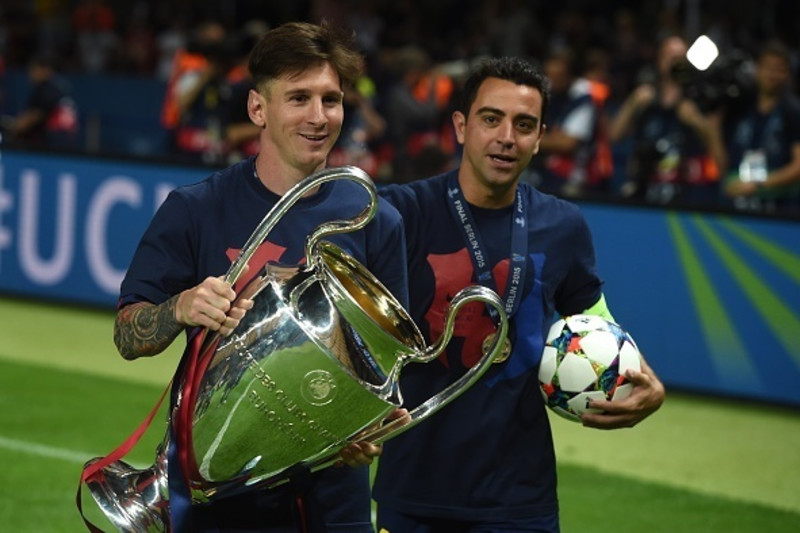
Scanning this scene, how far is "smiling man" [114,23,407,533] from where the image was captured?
12.5 feet

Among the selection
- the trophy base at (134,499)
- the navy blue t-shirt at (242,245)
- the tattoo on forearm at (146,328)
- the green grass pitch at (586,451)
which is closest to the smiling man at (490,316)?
the navy blue t-shirt at (242,245)

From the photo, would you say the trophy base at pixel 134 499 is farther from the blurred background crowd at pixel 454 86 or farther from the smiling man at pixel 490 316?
the blurred background crowd at pixel 454 86

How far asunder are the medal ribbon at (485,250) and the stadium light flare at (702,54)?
615cm

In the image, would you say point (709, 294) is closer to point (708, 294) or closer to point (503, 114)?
point (708, 294)

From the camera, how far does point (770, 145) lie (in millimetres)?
10289

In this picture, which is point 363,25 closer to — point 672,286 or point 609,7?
point 609,7

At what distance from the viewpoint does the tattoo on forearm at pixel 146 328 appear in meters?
3.59

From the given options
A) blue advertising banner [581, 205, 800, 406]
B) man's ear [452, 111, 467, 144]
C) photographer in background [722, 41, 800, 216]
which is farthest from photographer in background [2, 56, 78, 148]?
man's ear [452, 111, 467, 144]

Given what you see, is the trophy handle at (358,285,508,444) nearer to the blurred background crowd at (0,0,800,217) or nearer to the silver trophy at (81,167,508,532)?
the silver trophy at (81,167,508,532)

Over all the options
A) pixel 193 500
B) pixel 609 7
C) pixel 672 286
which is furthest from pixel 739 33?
pixel 193 500

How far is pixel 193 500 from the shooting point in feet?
11.5

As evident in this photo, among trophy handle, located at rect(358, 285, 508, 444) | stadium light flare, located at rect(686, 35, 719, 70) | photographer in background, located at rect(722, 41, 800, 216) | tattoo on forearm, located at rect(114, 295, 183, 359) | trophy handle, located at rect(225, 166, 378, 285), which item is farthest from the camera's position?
stadium light flare, located at rect(686, 35, 719, 70)

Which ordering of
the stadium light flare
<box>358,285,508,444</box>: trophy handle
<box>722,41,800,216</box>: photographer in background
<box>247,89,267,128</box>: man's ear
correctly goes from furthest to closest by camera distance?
the stadium light flare < <box>722,41,800,216</box>: photographer in background < <box>247,89,267,128</box>: man's ear < <box>358,285,508,444</box>: trophy handle

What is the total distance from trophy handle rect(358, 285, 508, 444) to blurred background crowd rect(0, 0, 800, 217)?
1.02 meters
